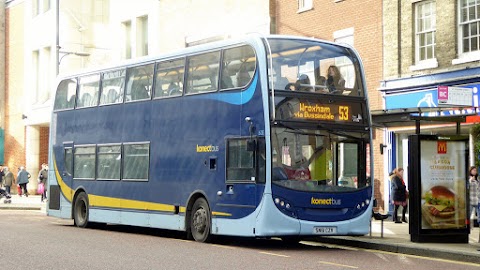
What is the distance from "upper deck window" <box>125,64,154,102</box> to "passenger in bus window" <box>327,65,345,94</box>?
484 centimetres

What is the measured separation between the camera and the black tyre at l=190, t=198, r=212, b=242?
62.2 ft

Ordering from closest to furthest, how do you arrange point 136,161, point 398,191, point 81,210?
point 136,161 → point 81,210 → point 398,191

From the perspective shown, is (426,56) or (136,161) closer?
(136,161)

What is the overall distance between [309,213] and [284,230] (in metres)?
0.60

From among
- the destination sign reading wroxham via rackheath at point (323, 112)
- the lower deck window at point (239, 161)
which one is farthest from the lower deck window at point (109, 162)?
the destination sign reading wroxham via rackheath at point (323, 112)

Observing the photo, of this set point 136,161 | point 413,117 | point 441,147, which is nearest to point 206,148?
point 136,161

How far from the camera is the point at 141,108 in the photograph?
21562 mm

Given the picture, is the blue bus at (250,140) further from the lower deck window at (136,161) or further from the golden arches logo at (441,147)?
the golden arches logo at (441,147)

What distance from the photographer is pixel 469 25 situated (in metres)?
24.1

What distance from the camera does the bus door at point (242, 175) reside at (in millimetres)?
17547

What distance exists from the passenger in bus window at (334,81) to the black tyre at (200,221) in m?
3.54

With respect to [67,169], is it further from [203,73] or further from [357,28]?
[357,28]

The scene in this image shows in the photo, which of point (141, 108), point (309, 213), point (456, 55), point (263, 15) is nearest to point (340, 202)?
point (309, 213)

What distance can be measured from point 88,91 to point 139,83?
274cm
